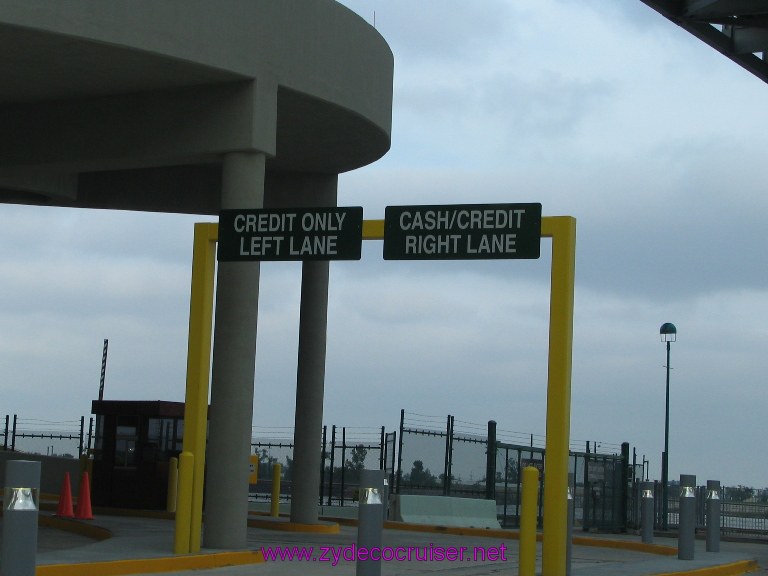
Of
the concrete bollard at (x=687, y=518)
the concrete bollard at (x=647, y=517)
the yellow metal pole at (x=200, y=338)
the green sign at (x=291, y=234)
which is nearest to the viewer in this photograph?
the green sign at (x=291, y=234)

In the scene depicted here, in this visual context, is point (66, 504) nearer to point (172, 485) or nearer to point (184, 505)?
point (172, 485)

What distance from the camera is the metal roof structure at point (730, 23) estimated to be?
10.5 meters

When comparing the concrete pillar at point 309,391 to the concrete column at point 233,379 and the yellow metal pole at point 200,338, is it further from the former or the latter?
the yellow metal pole at point 200,338

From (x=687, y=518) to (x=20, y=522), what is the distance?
11778 mm

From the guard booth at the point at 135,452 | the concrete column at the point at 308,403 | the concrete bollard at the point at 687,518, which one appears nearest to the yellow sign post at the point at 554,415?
the concrete bollard at the point at 687,518

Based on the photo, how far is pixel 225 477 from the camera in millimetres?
16734

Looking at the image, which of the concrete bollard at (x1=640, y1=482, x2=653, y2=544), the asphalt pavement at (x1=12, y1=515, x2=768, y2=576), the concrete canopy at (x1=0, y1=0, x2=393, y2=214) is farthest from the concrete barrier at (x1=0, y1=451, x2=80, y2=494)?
the concrete bollard at (x1=640, y1=482, x2=653, y2=544)

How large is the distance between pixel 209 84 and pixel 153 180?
27.2 feet

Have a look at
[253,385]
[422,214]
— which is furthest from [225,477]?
[422,214]

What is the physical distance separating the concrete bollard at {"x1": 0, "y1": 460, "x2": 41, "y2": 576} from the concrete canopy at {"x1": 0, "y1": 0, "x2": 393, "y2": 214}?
8655 mm

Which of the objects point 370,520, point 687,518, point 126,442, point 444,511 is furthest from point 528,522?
point 126,442

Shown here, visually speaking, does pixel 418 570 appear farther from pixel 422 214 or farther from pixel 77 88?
pixel 77 88

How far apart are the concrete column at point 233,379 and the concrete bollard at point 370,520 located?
7436mm

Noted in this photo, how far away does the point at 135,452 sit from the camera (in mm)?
26469
